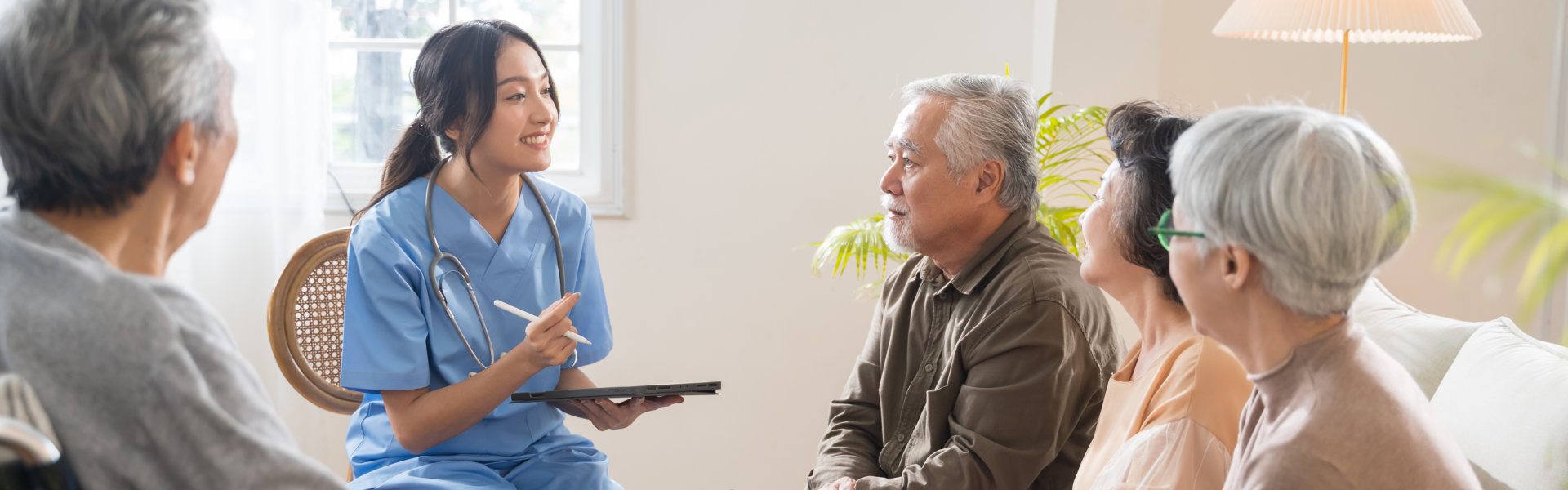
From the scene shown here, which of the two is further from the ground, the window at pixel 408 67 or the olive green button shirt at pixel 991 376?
the window at pixel 408 67

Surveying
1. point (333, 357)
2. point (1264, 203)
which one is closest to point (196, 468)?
point (1264, 203)

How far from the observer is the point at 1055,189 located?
9.01 ft

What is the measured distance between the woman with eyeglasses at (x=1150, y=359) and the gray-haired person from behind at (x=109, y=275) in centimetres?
89

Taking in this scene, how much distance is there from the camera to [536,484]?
1.71m

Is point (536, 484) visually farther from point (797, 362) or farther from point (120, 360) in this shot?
point (797, 362)

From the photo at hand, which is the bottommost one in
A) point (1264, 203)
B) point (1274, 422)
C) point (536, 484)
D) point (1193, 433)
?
point (536, 484)

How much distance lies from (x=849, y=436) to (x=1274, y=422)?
3.23 feet

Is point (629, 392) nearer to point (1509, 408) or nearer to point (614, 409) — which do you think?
point (614, 409)

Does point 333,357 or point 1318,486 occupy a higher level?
point 1318,486

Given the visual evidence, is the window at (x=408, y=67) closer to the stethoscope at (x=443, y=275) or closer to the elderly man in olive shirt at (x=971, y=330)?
the stethoscope at (x=443, y=275)

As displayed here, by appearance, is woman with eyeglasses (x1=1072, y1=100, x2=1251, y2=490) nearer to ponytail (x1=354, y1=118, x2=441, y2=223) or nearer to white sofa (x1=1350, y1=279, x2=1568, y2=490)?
white sofa (x1=1350, y1=279, x2=1568, y2=490)

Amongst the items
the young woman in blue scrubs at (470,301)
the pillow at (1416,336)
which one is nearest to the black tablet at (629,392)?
the young woman in blue scrubs at (470,301)

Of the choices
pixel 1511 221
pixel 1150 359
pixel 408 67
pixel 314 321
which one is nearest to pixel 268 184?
pixel 408 67

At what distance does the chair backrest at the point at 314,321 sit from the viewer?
79.0 inches
